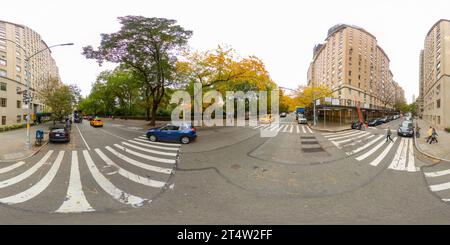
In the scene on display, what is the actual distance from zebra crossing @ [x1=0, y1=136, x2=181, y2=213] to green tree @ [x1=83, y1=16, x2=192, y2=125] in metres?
12.5

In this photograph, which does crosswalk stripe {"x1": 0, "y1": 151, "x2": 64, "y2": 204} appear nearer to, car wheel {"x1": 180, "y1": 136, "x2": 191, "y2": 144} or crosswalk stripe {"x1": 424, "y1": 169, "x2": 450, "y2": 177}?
car wheel {"x1": 180, "y1": 136, "x2": 191, "y2": 144}

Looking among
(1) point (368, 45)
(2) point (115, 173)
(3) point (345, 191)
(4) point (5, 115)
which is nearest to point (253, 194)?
(3) point (345, 191)

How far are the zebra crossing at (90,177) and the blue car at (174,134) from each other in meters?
2.58

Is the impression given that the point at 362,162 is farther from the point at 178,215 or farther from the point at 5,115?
the point at 5,115

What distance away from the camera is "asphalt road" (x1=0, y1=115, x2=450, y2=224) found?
466cm

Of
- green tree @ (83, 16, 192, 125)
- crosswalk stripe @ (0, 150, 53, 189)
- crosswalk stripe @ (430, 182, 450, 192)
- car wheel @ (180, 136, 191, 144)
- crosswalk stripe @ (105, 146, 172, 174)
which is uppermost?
green tree @ (83, 16, 192, 125)

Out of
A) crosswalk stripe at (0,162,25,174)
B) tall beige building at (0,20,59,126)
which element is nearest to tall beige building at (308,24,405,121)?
crosswalk stripe at (0,162,25,174)

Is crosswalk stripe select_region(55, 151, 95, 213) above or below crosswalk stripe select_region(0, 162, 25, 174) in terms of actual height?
below

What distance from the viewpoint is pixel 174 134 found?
1395cm

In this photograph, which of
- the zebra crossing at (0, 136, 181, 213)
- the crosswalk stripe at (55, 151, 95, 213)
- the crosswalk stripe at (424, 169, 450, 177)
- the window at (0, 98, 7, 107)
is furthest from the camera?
the window at (0, 98, 7, 107)

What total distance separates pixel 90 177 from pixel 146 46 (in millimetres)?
17379

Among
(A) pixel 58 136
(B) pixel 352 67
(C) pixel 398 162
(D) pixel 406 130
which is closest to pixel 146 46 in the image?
(A) pixel 58 136

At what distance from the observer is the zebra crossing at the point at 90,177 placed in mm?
5496

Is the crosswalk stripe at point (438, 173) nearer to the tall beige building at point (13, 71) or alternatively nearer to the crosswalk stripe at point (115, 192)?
the crosswalk stripe at point (115, 192)
